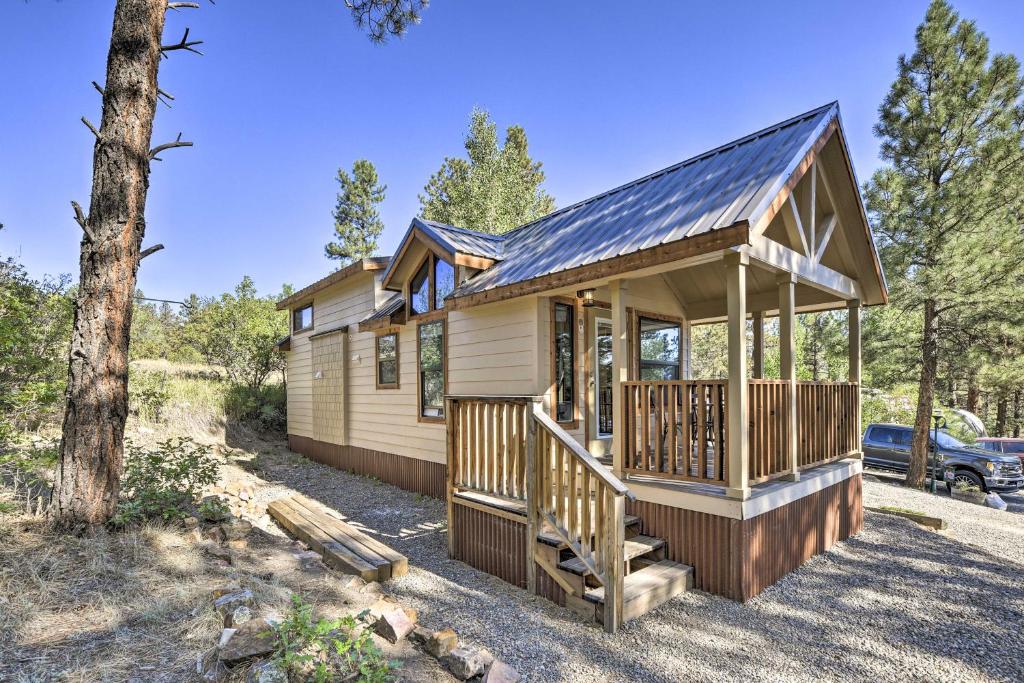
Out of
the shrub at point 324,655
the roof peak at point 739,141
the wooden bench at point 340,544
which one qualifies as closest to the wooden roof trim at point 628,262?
the roof peak at point 739,141

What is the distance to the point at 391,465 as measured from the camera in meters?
8.66

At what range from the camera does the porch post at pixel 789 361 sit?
473 centimetres

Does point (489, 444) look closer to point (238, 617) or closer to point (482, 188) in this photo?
point (238, 617)

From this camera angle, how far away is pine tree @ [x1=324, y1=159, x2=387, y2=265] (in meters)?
27.4

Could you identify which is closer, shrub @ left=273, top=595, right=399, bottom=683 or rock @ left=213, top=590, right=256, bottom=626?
shrub @ left=273, top=595, right=399, bottom=683

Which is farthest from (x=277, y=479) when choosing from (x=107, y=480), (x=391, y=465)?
(x=107, y=480)

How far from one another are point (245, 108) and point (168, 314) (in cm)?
4823

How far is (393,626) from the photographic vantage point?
3.10 m

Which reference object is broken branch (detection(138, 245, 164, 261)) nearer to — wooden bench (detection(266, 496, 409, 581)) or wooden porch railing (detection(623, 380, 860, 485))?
wooden bench (detection(266, 496, 409, 581))

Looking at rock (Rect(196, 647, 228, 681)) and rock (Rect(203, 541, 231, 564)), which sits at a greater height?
rock (Rect(196, 647, 228, 681))

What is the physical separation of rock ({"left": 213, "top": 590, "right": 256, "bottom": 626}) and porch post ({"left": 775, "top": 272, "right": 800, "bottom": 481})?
4661mm

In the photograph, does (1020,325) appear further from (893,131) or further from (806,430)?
(806,430)

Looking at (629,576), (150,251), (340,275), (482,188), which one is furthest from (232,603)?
(482,188)

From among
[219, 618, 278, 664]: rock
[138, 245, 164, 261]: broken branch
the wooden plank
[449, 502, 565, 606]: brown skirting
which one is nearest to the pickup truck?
[449, 502, 565, 606]: brown skirting
